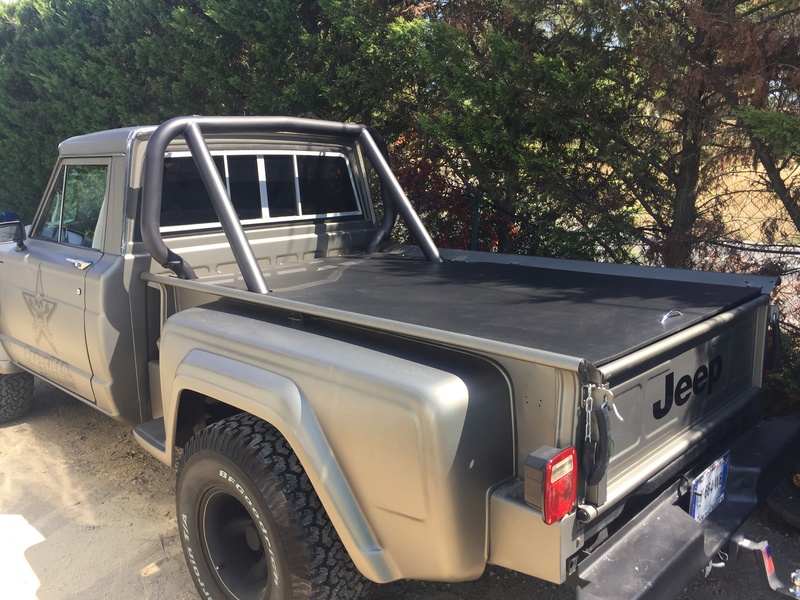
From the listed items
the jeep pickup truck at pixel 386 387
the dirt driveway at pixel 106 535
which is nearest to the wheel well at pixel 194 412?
the jeep pickup truck at pixel 386 387

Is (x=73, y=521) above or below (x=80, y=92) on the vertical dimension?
below

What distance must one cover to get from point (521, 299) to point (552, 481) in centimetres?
123

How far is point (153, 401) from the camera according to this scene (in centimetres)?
343

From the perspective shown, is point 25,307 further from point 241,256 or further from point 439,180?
point 439,180

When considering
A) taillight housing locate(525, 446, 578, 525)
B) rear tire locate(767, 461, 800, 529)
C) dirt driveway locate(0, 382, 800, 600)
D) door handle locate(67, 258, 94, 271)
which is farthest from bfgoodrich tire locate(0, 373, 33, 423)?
rear tire locate(767, 461, 800, 529)

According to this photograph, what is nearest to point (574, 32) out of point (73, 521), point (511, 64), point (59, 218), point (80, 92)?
point (511, 64)

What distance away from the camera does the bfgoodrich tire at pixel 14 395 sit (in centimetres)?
464

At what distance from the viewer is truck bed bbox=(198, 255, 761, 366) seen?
2.19 m

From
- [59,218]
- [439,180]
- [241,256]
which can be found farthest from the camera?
[439,180]

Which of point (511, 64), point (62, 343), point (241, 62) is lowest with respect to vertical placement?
point (62, 343)

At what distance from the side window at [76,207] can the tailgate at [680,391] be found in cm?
281

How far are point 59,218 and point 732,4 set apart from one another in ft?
13.5

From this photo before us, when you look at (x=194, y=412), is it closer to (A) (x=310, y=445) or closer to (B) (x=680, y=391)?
(A) (x=310, y=445)

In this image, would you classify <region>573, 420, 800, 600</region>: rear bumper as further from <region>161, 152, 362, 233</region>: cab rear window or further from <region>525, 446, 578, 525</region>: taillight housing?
<region>161, 152, 362, 233</region>: cab rear window
